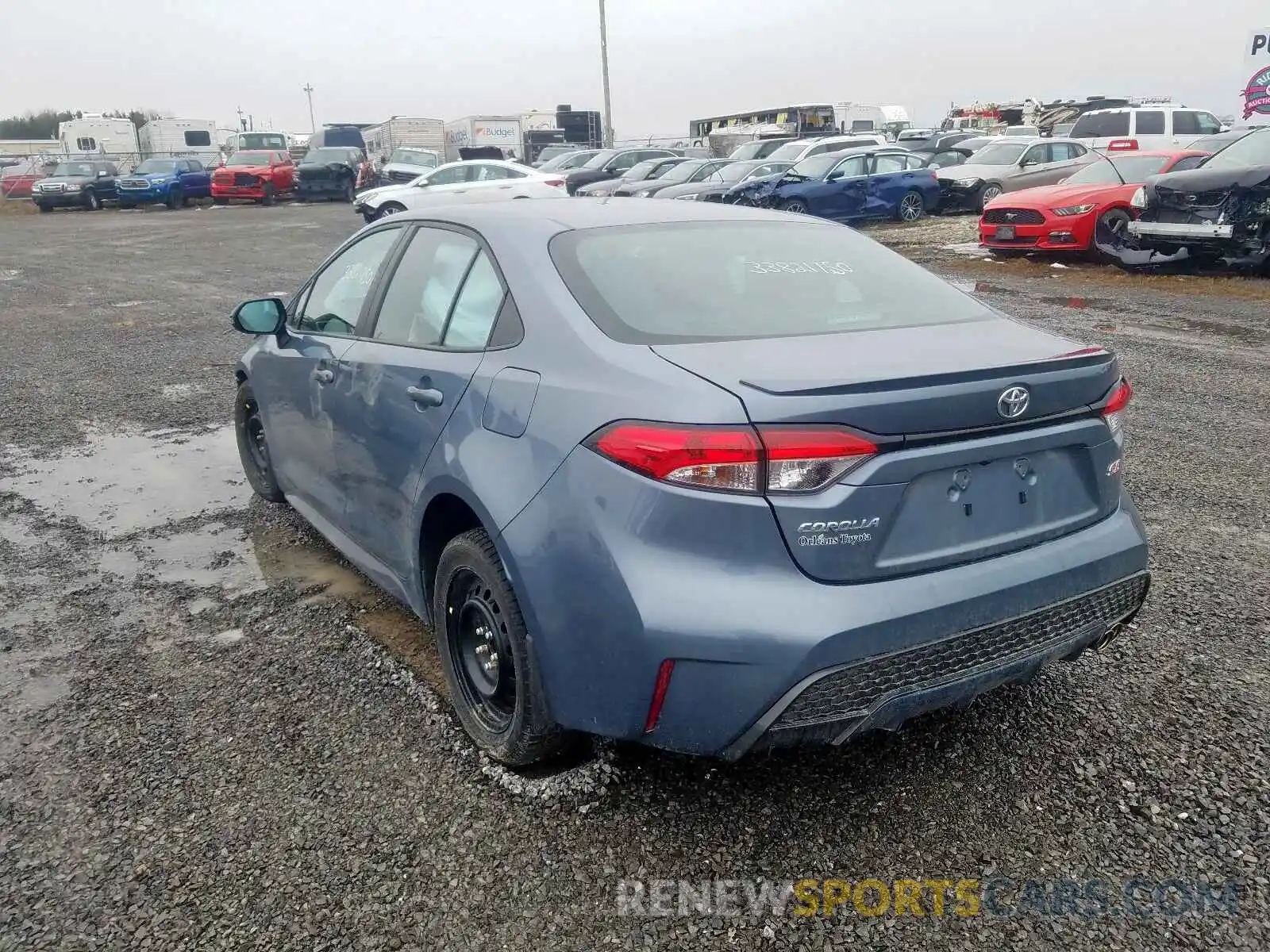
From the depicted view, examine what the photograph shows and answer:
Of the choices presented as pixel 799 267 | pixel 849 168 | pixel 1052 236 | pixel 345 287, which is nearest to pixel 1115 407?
pixel 799 267

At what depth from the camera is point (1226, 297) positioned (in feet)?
36.3

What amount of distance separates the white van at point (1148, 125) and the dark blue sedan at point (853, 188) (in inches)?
208

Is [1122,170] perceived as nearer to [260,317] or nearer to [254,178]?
[260,317]

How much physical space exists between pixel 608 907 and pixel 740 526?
951mm

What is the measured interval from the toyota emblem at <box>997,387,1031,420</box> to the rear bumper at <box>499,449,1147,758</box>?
0.35 m

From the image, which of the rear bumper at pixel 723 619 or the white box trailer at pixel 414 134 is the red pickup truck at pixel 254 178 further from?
the rear bumper at pixel 723 619

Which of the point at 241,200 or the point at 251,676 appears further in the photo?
the point at 241,200

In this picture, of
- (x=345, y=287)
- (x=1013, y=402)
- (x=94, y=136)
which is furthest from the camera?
(x=94, y=136)

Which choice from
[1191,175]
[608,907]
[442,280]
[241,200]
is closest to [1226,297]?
[1191,175]

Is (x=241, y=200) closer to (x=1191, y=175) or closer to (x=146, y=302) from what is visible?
(x=146, y=302)

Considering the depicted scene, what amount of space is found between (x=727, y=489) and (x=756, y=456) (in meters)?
0.10

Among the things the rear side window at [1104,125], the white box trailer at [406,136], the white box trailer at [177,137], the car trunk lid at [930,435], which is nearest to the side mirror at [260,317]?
the car trunk lid at [930,435]

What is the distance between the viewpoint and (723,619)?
7.32 ft

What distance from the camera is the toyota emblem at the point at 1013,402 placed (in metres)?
2.40
